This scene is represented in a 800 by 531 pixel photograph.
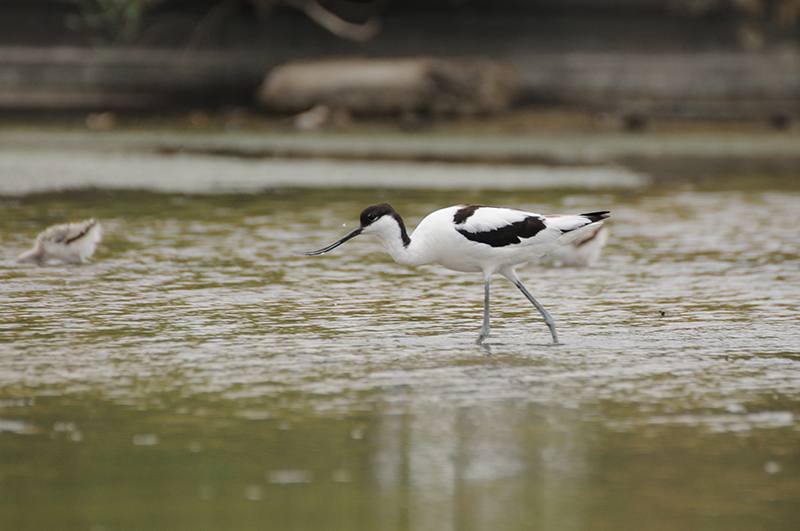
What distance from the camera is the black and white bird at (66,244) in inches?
350

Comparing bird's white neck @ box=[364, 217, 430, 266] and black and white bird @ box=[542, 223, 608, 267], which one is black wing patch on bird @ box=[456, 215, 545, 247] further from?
black and white bird @ box=[542, 223, 608, 267]

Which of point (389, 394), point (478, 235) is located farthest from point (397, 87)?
point (389, 394)

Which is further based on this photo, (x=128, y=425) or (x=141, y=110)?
(x=141, y=110)

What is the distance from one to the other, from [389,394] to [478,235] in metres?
1.37

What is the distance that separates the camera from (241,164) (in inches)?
700

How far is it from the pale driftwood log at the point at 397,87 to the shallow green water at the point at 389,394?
15.5 meters

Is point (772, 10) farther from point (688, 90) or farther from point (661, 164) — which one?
point (661, 164)

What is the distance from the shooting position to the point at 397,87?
2502 cm

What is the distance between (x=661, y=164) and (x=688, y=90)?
27.2 feet

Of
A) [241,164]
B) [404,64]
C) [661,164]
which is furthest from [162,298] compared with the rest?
[404,64]

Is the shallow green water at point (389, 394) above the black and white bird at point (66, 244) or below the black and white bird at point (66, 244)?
below

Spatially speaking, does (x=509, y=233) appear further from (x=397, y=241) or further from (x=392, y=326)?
(x=392, y=326)

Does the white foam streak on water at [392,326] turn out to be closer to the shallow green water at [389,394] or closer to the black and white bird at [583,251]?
the shallow green water at [389,394]

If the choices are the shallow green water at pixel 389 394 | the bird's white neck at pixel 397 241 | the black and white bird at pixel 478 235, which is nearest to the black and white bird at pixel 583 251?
the shallow green water at pixel 389 394
